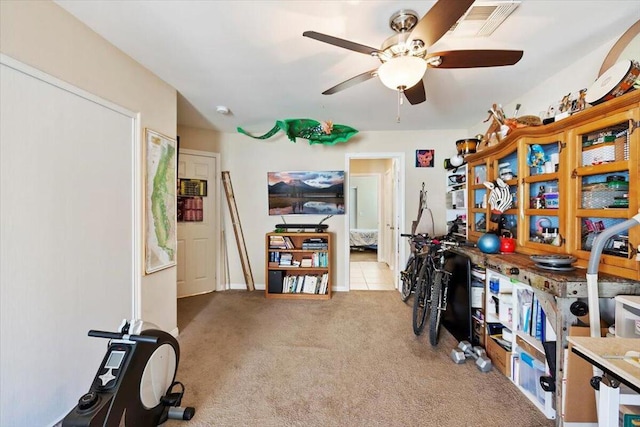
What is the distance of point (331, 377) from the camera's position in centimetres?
199

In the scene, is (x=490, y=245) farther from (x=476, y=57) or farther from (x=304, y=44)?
(x=304, y=44)

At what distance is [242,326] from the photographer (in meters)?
2.84

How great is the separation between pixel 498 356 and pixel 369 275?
2950mm

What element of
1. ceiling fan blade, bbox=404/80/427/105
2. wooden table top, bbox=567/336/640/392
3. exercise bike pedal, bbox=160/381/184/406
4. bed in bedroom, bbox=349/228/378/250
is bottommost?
exercise bike pedal, bbox=160/381/184/406

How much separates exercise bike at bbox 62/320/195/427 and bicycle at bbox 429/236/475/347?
1.97 metres

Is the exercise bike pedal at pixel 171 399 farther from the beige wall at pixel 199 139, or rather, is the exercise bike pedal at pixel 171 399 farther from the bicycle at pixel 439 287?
the beige wall at pixel 199 139

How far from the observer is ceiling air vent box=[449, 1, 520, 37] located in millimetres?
1464

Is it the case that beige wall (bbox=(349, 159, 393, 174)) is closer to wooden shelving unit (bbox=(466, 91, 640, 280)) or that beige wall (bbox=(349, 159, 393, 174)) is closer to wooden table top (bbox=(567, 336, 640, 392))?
wooden shelving unit (bbox=(466, 91, 640, 280))

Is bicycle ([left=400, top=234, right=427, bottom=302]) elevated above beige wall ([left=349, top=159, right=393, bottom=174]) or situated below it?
below

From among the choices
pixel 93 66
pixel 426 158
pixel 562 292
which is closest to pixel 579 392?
pixel 562 292

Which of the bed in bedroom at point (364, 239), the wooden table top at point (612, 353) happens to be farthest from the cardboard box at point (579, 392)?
the bed in bedroom at point (364, 239)

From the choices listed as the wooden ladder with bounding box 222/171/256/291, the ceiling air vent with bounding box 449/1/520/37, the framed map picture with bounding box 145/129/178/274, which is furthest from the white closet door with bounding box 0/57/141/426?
the ceiling air vent with bounding box 449/1/520/37

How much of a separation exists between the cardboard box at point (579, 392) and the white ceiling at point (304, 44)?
70.7 inches

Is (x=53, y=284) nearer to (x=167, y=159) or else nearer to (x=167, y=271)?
(x=167, y=271)
